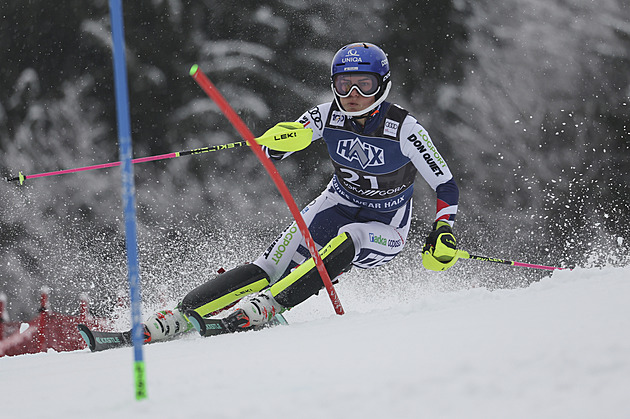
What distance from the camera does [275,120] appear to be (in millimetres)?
10281

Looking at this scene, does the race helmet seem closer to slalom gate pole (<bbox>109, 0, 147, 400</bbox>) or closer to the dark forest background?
slalom gate pole (<bbox>109, 0, 147, 400</bbox>)

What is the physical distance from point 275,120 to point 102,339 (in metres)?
7.62

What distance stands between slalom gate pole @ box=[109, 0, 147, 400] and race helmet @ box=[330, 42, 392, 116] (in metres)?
2.01

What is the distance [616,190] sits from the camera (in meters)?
9.57

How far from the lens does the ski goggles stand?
3.34 m

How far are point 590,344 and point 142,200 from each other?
33.3ft

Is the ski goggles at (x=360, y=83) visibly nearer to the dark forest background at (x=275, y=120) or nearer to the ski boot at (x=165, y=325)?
the ski boot at (x=165, y=325)

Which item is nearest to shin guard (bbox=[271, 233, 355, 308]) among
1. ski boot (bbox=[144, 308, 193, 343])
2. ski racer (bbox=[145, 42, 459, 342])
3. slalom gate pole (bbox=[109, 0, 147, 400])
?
ski racer (bbox=[145, 42, 459, 342])

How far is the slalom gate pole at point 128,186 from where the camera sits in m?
1.43

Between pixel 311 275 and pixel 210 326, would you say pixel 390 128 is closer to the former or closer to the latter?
pixel 311 275

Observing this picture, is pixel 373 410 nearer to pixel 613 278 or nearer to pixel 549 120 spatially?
pixel 613 278

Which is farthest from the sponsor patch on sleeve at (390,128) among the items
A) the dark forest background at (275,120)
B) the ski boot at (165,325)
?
the dark forest background at (275,120)

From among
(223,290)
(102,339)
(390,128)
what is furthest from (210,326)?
(390,128)

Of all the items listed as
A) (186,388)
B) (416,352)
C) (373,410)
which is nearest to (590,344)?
(416,352)
